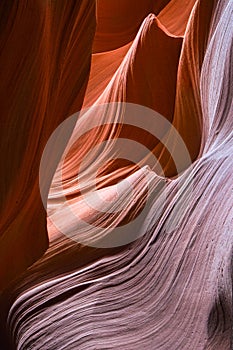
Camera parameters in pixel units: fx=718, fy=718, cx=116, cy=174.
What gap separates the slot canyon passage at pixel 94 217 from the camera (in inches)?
29.5

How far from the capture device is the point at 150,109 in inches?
43.4

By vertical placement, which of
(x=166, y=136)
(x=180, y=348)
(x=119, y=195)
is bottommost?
(x=180, y=348)

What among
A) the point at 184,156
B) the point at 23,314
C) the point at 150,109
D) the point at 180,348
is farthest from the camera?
the point at 150,109

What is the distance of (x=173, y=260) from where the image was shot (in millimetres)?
776

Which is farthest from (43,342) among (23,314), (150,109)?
(150,109)

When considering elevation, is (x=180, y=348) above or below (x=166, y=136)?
below

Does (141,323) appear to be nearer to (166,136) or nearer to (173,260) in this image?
(173,260)

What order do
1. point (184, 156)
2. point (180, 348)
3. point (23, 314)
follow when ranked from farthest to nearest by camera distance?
1. point (184, 156)
2. point (23, 314)
3. point (180, 348)

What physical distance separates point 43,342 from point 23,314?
0.05 metres

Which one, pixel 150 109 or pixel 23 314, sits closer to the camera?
pixel 23 314

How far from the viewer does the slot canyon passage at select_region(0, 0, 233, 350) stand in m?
0.75

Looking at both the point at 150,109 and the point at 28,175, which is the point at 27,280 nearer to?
the point at 28,175

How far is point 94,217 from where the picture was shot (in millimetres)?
869

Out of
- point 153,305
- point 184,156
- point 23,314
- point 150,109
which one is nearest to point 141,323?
point 153,305
